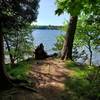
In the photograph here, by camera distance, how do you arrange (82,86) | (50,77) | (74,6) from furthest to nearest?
(50,77)
(82,86)
(74,6)

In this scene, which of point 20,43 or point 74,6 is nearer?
point 74,6

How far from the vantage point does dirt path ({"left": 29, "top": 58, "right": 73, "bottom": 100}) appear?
1068 centimetres

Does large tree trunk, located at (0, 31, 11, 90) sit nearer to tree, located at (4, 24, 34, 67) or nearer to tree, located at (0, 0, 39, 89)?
tree, located at (0, 0, 39, 89)

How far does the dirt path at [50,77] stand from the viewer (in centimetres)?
1068

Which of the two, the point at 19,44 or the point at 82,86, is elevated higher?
the point at 82,86

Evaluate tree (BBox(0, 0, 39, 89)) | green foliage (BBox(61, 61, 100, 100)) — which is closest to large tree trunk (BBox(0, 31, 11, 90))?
green foliage (BBox(61, 61, 100, 100))

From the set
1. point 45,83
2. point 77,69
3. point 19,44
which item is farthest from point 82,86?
Answer: point 19,44

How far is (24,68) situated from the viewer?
1412 cm

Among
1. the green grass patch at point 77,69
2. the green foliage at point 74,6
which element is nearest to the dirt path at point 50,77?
the green grass patch at point 77,69

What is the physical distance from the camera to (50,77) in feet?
41.1

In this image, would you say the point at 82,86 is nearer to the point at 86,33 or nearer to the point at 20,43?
the point at 86,33

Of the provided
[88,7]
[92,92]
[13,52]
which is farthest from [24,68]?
[13,52]

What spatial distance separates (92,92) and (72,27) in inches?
274

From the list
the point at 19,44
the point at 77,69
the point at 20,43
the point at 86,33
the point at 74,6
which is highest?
the point at 74,6
